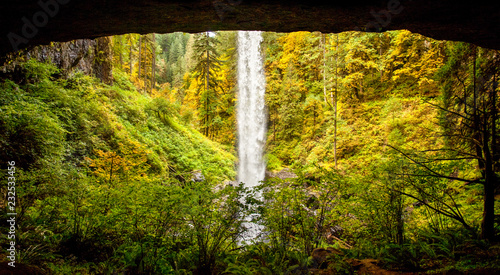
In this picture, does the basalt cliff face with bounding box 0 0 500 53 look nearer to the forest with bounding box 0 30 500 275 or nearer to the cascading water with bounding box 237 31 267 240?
the forest with bounding box 0 30 500 275

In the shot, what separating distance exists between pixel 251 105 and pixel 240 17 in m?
20.2

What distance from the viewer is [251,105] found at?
2334 cm

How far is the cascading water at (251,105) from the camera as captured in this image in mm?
21778

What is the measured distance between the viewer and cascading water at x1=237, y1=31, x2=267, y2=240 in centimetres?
2178

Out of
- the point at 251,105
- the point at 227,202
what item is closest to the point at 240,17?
the point at 227,202

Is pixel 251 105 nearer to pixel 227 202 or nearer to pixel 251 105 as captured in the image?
pixel 251 105

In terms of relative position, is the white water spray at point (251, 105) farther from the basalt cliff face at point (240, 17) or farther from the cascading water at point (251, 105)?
the basalt cliff face at point (240, 17)

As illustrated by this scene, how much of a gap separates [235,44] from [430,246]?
25.4 meters

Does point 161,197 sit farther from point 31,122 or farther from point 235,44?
point 235,44

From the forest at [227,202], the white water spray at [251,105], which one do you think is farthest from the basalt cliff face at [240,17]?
the white water spray at [251,105]

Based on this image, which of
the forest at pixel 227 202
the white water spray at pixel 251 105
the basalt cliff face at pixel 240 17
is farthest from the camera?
the white water spray at pixel 251 105

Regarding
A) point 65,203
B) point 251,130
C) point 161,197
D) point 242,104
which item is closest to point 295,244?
point 161,197

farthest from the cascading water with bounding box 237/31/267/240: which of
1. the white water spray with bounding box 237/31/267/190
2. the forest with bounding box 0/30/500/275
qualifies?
the forest with bounding box 0/30/500/275

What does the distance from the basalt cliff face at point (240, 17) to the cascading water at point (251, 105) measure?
1786 cm
